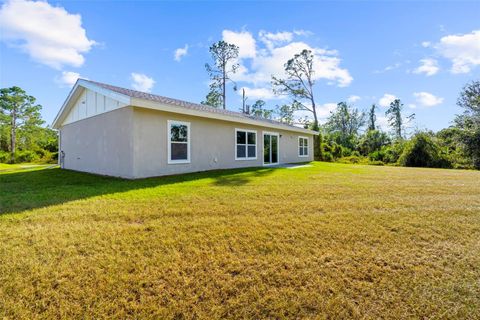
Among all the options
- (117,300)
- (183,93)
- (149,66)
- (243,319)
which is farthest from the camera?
(183,93)

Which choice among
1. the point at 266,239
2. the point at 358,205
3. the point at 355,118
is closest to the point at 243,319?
the point at 266,239

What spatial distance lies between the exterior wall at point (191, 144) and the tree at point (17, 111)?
27.1 meters

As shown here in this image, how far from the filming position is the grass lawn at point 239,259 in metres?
2.03

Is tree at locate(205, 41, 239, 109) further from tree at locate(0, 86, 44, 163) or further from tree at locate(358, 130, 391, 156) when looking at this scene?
tree at locate(0, 86, 44, 163)

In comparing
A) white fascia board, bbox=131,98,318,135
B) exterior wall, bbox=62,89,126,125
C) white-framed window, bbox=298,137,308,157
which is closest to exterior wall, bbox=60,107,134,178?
exterior wall, bbox=62,89,126,125

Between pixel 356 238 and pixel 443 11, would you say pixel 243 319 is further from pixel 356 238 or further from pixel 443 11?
pixel 443 11

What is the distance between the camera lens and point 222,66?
2488 centimetres

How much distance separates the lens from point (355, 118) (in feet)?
128

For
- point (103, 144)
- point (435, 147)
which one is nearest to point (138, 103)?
point (103, 144)

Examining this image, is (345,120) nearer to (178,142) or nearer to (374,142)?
(374,142)

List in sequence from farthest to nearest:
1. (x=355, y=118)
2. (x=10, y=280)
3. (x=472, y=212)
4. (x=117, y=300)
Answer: (x=355, y=118) → (x=472, y=212) → (x=10, y=280) → (x=117, y=300)

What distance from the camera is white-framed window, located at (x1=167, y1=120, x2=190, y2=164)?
8.91 metres

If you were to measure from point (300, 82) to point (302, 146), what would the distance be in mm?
12253

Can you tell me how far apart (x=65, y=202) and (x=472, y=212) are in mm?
8443
